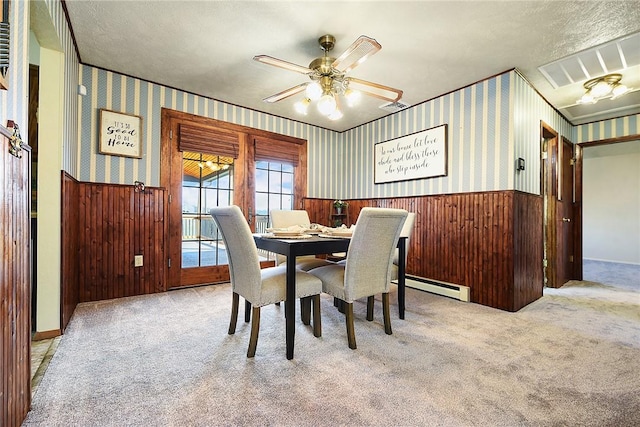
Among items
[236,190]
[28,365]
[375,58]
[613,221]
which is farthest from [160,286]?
[613,221]

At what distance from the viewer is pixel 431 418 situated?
1.24 metres

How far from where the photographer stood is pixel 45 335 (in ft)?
6.52

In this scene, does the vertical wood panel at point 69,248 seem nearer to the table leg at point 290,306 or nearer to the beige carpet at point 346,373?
the beige carpet at point 346,373

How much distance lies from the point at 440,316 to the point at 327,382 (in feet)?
4.84

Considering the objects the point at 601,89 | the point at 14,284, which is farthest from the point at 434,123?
the point at 14,284

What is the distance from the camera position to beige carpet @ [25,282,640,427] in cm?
126

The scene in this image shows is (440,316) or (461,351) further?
(440,316)

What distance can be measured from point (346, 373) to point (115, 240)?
9.10 ft

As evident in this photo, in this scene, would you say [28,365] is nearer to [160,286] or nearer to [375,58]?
[160,286]

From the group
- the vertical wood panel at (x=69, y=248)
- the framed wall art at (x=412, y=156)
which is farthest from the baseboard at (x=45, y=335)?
the framed wall art at (x=412, y=156)

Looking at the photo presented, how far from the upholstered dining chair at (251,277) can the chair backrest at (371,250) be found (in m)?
0.26

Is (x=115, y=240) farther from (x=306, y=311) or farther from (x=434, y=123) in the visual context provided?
(x=434, y=123)

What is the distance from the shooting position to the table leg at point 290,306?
1.74m

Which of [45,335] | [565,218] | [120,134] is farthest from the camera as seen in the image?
[565,218]
